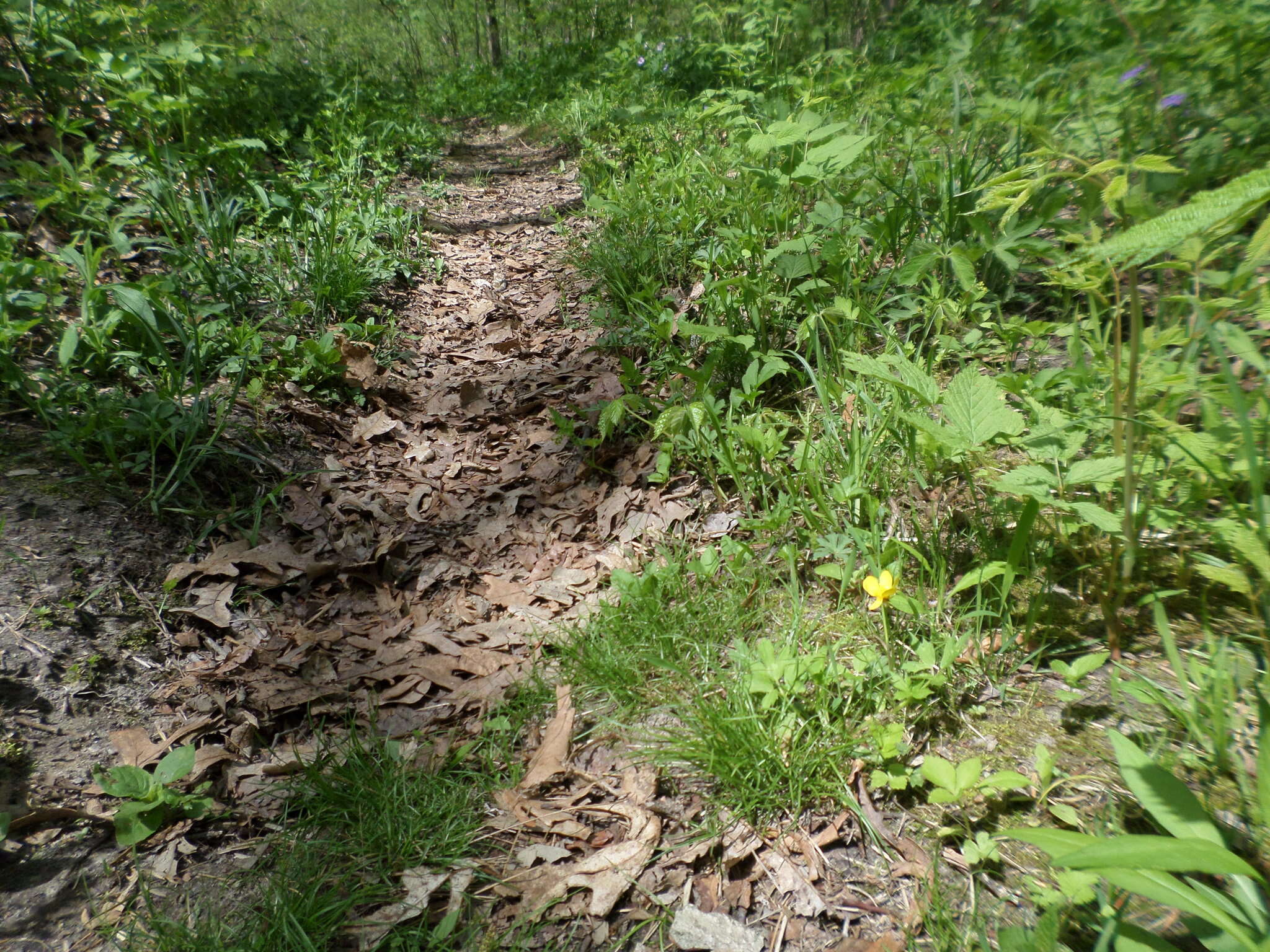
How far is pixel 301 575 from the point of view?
2531mm

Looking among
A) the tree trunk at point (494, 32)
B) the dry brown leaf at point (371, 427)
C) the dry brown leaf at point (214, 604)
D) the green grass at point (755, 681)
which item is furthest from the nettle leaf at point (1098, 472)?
the tree trunk at point (494, 32)

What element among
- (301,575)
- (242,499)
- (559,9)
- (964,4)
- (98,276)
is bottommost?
(301,575)

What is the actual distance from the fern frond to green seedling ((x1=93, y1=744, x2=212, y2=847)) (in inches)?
87.2

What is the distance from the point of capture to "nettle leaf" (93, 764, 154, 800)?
167cm

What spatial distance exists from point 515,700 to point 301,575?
1016 millimetres

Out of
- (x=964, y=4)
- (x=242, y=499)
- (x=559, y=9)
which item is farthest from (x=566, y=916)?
(x=559, y=9)

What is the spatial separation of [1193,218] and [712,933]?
1.56 meters

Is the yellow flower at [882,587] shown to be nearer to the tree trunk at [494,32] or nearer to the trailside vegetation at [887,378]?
the trailside vegetation at [887,378]

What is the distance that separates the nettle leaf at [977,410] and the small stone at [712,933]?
4.07 feet

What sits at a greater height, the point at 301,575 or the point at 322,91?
the point at 322,91

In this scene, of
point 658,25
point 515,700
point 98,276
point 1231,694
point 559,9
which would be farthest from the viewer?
point 559,9

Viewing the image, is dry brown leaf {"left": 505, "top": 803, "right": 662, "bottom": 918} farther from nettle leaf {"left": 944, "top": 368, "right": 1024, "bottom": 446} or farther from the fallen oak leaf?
nettle leaf {"left": 944, "top": 368, "right": 1024, "bottom": 446}

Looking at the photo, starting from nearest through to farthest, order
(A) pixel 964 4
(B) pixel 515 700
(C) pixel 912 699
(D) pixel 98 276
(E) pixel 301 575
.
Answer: (C) pixel 912 699, (B) pixel 515 700, (E) pixel 301 575, (D) pixel 98 276, (A) pixel 964 4

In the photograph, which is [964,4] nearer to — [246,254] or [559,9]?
[246,254]
